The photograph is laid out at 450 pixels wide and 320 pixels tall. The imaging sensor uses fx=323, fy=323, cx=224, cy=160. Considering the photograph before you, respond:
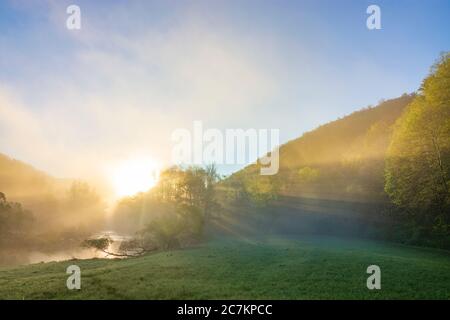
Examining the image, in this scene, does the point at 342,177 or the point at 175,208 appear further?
the point at 342,177

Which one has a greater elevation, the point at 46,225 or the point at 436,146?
the point at 436,146

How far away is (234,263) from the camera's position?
33594 mm

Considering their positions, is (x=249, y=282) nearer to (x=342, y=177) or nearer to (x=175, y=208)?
(x=175, y=208)

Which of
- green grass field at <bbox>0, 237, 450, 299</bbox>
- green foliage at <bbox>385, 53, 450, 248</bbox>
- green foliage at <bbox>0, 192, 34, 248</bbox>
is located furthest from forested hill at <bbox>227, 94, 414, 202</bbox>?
green foliage at <bbox>0, 192, 34, 248</bbox>

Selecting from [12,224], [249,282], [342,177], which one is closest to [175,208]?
[12,224]

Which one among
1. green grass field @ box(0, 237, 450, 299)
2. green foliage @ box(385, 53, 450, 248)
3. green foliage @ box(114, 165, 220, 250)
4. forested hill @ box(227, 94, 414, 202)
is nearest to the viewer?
green grass field @ box(0, 237, 450, 299)

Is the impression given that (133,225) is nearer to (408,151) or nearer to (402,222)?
(402,222)

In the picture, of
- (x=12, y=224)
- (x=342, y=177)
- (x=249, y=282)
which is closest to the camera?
(x=249, y=282)

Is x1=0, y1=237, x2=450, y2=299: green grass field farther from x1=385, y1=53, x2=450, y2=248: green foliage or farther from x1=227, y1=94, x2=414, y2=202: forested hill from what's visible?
x1=227, y1=94, x2=414, y2=202: forested hill

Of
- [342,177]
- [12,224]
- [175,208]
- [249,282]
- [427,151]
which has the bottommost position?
[12,224]

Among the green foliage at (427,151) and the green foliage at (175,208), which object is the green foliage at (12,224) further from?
the green foliage at (427,151)

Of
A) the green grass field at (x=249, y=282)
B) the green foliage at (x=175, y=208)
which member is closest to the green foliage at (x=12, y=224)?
the green foliage at (x=175, y=208)
